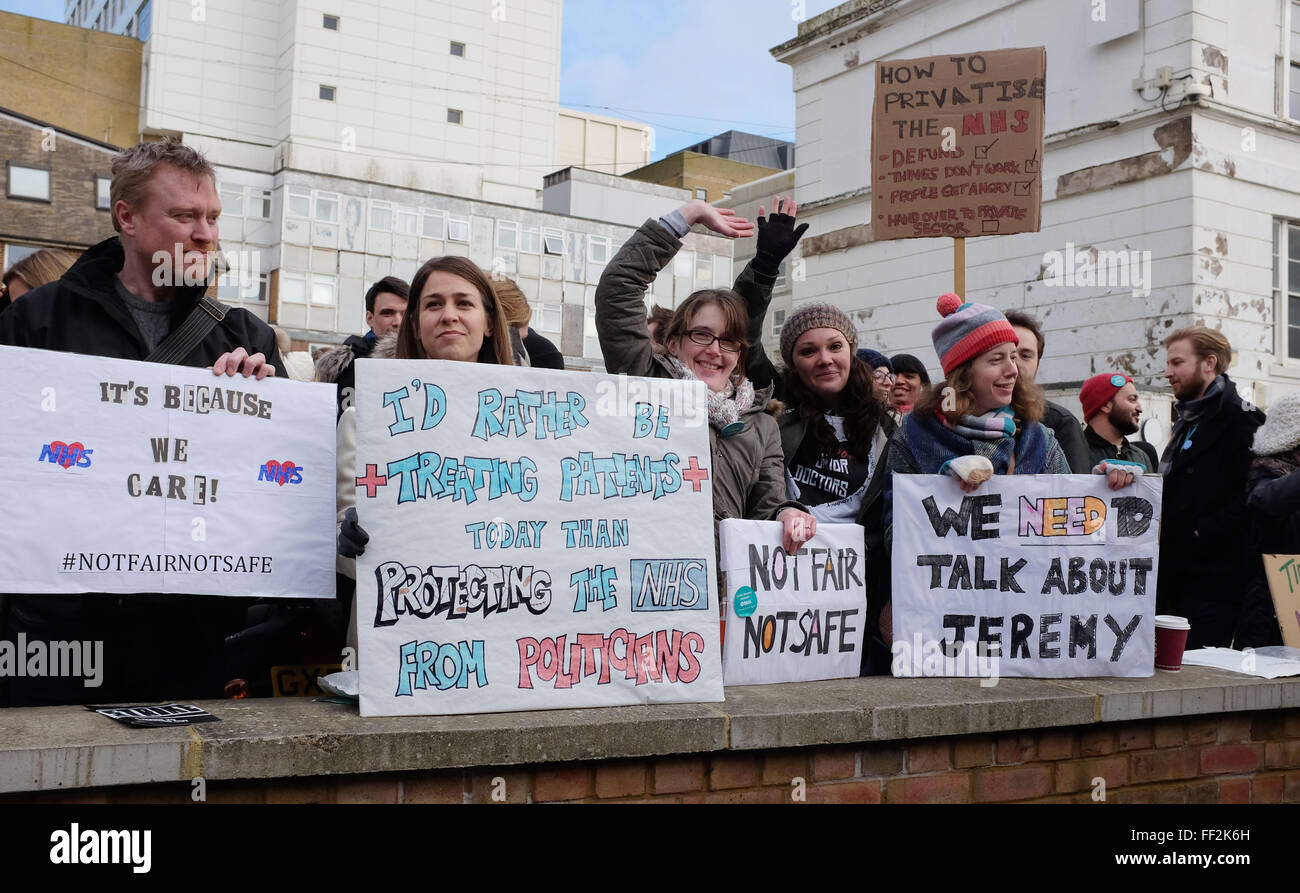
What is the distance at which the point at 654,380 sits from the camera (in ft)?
12.5

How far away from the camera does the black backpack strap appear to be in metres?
3.50

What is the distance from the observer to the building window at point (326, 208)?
39.1 m

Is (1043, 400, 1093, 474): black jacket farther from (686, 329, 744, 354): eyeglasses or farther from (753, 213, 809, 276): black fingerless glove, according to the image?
(686, 329, 744, 354): eyeglasses

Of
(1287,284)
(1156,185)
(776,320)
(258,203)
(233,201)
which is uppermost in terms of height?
(258,203)

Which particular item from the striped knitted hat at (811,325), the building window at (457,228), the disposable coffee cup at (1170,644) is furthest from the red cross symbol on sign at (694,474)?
the building window at (457,228)

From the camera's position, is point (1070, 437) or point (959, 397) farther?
point (1070, 437)

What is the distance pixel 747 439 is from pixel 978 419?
0.88 metres

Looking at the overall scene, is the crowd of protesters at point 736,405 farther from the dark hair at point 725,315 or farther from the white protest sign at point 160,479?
the white protest sign at point 160,479

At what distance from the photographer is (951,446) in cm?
434

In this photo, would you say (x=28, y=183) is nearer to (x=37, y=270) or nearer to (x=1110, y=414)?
(x=37, y=270)

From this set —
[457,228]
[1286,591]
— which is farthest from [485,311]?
[457,228]

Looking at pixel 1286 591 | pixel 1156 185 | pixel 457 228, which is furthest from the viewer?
pixel 457 228

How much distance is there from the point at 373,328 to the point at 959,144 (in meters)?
3.40
